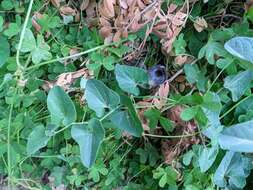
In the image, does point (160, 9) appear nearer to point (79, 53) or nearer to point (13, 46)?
point (79, 53)

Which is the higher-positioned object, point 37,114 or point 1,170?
point 37,114

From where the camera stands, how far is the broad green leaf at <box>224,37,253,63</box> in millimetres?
863

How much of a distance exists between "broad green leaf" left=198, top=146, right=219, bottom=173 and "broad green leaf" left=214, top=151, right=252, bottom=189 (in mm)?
38

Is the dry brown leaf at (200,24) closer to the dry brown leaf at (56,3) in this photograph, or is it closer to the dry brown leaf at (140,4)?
the dry brown leaf at (140,4)

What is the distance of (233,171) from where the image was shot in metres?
1.01

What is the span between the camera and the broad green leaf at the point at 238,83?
3.03 ft

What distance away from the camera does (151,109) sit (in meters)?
0.94

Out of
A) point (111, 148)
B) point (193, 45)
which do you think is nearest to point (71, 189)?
point (111, 148)

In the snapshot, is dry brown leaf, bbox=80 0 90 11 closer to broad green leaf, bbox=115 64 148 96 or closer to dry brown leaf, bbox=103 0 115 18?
dry brown leaf, bbox=103 0 115 18

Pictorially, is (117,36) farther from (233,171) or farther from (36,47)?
(233,171)

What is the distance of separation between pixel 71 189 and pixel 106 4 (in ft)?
1.47

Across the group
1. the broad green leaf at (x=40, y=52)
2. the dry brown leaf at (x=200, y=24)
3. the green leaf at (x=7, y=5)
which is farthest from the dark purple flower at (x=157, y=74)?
the green leaf at (x=7, y=5)

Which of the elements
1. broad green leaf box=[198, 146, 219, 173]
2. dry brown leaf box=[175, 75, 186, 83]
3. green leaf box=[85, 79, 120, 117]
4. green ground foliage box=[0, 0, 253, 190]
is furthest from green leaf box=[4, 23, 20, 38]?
broad green leaf box=[198, 146, 219, 173]

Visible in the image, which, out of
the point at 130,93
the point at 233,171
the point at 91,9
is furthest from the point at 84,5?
the point at 233,171
